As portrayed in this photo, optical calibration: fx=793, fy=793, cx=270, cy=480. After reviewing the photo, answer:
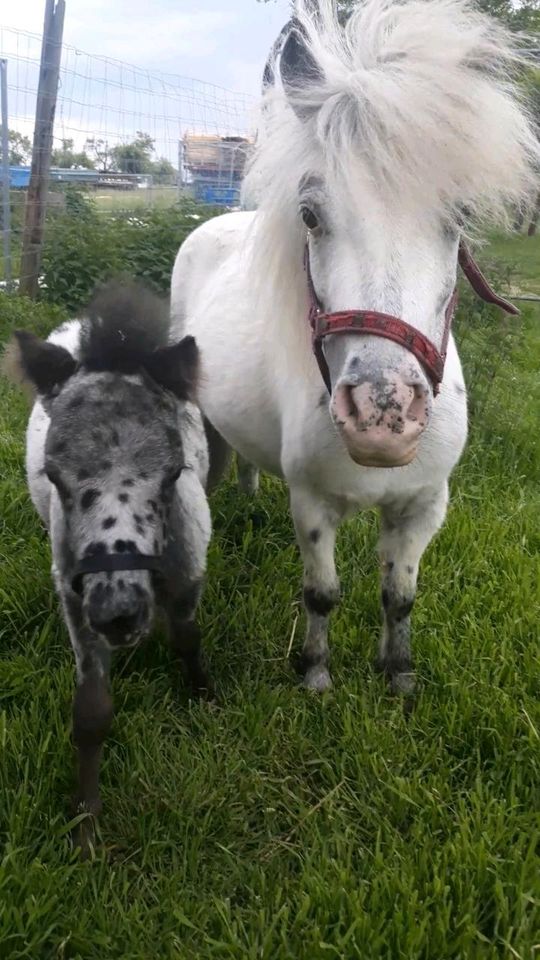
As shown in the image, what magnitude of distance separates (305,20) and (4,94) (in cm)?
600

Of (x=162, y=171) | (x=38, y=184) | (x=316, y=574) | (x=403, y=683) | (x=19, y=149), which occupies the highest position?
(x=162, y=171)

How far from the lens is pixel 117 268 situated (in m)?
7.12

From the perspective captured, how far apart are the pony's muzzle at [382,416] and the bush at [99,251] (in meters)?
5.20

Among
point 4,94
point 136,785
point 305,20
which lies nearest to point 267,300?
point 305,20

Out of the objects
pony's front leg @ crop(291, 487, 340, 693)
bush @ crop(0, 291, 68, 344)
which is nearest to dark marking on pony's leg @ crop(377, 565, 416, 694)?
pony's front leg @ crop(291, 487, 340, 693)

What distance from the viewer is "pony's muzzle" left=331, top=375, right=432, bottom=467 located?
182cm

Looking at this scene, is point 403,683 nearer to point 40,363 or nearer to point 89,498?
point 89,498

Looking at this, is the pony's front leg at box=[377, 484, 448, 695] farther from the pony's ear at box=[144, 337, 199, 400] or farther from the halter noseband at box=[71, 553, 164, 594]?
the halter noseband at box=[71, 553, 164, 594]

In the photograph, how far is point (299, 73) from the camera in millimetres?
2324

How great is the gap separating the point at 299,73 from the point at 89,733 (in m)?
2.04

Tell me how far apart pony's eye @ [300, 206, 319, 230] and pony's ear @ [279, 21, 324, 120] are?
0.30 metres

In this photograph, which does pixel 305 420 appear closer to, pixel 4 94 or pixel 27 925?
pixel 27 925

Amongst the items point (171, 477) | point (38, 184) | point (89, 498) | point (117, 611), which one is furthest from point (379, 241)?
point (38, 184)

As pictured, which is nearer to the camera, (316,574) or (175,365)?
(175,365)
